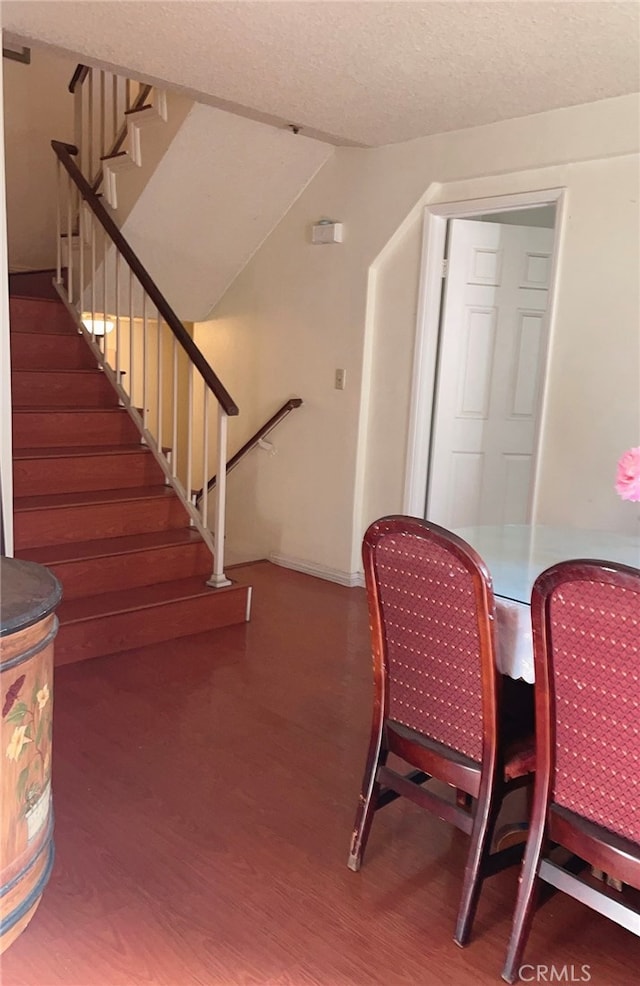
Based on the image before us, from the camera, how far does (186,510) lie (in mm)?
4176

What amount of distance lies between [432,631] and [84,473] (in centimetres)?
272

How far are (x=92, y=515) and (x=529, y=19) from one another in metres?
2.78

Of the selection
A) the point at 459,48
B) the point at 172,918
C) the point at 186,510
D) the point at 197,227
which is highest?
the point at 459,48

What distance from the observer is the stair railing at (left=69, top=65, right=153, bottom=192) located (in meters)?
4.51

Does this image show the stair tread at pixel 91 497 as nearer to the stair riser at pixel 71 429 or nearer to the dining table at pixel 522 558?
the stair riser at pixel 71 429

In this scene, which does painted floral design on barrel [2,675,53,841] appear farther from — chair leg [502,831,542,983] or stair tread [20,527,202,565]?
stair tread [20,527,202,565]

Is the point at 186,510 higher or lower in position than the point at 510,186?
lower

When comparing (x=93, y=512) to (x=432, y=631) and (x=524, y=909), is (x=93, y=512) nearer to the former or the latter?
(x=432, y=631)

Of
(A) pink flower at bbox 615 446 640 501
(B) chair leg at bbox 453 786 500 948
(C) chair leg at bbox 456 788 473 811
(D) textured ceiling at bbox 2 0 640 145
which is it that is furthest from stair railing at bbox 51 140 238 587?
(B) chair leg at bbox 453 786 500 948

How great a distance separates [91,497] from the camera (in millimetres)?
3936

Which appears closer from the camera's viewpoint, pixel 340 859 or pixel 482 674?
pixel 482 674

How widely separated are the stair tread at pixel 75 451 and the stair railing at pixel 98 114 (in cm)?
164

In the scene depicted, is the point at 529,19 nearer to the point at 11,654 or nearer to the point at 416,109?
the point at 416,109

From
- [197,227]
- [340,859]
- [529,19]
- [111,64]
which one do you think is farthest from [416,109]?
[340,859]
